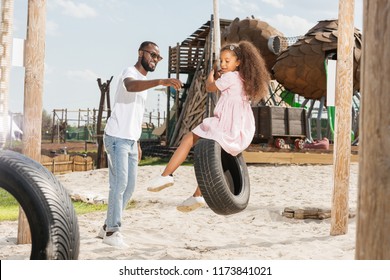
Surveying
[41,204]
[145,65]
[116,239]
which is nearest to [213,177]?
[41,204]

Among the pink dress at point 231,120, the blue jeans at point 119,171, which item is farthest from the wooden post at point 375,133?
the blue jeans at point 119,171

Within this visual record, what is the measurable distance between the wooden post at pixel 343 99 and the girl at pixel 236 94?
2.45 m

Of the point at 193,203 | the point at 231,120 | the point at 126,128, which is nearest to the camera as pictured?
the point at 231,120

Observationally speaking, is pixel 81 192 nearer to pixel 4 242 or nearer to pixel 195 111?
pixel 4 242

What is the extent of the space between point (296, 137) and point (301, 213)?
543 cm

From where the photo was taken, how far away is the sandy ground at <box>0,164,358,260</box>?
5.26 m

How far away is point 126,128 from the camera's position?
4.49 meters

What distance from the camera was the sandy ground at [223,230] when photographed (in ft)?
17.3

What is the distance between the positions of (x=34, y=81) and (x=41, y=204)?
9.36ft

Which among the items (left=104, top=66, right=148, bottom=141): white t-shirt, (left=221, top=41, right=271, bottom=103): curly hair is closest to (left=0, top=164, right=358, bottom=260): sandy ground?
(left=104, top=66, right=148, bottom=141): white t-shirt

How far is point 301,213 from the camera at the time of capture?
7.50m

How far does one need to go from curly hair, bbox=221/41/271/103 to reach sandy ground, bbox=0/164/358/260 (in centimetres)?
208

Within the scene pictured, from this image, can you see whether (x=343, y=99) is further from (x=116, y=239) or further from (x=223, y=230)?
(x=116, y=239)
